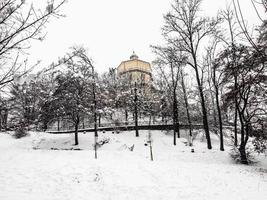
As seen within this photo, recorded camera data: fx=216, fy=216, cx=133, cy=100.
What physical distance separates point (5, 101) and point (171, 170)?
8775 millimetres

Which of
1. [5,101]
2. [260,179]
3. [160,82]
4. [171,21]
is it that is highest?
[171,21]

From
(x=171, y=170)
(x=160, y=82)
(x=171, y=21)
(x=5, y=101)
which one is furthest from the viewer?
(x=160, y=82)

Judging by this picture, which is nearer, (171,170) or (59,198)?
(59,198)

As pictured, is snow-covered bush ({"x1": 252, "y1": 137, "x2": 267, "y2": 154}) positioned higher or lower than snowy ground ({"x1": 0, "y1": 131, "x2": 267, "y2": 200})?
higher

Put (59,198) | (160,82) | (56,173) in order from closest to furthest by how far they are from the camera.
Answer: (59,198) < (56,173) < (160,82)

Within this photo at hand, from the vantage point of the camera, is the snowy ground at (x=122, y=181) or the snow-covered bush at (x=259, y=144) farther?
the snow-covered bush at (x=259, y=144)

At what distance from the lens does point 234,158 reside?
572 inches

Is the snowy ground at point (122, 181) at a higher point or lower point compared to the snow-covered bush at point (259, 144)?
lower

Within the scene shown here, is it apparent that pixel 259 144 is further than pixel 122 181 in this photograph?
Yes

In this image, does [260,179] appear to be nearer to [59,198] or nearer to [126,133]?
[59,198]

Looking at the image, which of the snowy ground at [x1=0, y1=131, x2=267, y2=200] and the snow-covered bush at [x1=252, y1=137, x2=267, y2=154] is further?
the snow-covered bush at [x1=252, y1=137, x2=267, y2=154]

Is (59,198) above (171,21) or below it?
below

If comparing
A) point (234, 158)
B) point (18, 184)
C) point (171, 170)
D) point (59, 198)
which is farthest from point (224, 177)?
point (18, 184)

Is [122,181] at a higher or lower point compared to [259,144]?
lower
